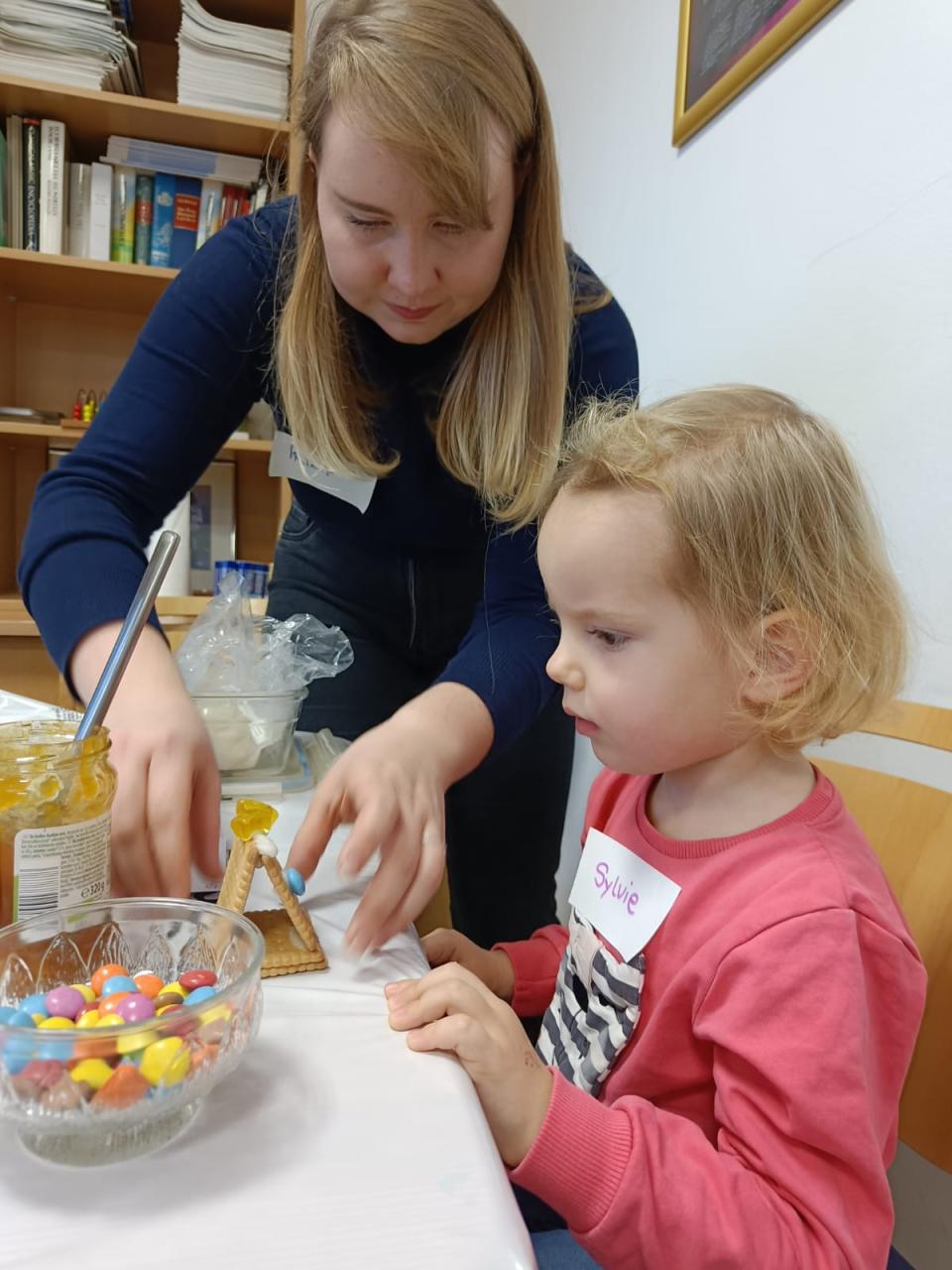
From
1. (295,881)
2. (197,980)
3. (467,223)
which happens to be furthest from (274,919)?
(467,223)

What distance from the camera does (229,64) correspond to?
210 centimetres

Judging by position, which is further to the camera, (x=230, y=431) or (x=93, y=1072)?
(x=230, y=431)

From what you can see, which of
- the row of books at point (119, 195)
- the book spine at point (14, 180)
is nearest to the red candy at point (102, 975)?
the row of books at point (119, 195)

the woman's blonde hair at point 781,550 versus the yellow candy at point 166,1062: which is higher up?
the woman's blonde hair at point 781,550

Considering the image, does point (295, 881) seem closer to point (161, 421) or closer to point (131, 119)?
point (161, 421)

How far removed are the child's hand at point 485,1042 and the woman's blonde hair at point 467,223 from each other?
0.49 metres

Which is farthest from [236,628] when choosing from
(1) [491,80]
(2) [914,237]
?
(2) [914,237]

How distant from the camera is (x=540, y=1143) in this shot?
0.48 metres

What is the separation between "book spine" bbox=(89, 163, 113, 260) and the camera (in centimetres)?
211

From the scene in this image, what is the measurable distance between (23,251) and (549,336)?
169 cm

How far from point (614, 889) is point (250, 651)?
0.43m

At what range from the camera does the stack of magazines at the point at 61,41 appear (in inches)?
76.6

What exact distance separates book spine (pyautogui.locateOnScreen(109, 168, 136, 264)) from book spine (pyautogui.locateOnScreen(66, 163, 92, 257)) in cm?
6

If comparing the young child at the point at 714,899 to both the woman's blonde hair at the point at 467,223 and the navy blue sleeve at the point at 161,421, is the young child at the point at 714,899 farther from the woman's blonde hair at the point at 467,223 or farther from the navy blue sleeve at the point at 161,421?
the navy blue sleeve at the point at 161,421
